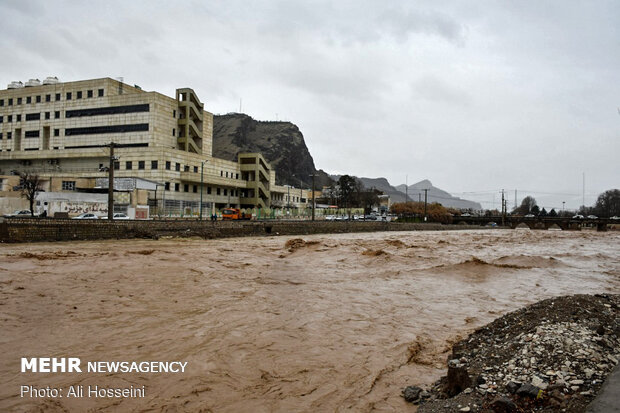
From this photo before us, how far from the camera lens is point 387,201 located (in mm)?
178500

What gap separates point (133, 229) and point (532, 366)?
32.7 metres

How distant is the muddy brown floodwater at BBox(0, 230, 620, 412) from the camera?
5953mm

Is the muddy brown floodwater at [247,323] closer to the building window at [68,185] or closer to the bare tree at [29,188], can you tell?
the bare tree at [29,188]

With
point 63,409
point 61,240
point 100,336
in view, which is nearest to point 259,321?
point 100,336

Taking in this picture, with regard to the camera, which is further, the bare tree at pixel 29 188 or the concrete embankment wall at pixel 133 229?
the bare tree at pixel 29 188

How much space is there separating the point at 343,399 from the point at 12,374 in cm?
553

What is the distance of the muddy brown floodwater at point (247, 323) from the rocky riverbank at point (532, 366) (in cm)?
75

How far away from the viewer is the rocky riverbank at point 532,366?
418 cm

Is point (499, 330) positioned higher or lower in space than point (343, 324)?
higher

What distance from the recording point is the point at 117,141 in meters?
74.2

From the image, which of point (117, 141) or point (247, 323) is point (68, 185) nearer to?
point (117, 141)

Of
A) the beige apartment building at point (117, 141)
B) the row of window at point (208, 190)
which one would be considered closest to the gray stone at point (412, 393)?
the beige apartment building at point (117, 141)

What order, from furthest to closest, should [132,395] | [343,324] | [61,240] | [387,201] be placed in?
[387,201]
[61,240]
[343,324]
[132,395]

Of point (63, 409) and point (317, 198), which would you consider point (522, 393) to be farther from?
point (317, 198)
